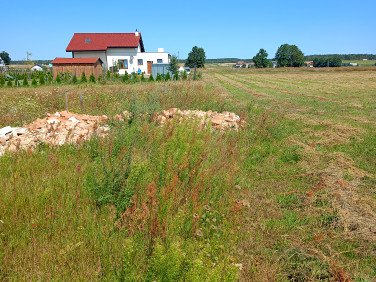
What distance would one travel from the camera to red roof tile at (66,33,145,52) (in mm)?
35500

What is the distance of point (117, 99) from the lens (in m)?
10.9

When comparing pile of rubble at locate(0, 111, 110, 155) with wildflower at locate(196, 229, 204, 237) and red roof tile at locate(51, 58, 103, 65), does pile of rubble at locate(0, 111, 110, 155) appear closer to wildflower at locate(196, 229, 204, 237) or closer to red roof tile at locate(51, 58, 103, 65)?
wildflower at locate(196, 229, 204, 237)

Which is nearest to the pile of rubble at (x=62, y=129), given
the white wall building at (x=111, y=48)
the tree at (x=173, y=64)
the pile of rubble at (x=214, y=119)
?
the pile of rubble at (x=214, y=119)

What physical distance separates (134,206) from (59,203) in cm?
91

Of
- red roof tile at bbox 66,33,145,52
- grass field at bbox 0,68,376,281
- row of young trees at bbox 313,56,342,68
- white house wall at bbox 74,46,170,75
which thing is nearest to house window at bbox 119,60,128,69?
white house wall at bbox 74,46,170,75

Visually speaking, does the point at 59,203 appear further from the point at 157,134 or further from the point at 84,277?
the point at 157,134

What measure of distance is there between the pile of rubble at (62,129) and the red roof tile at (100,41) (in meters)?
30.6

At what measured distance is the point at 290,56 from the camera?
331ft

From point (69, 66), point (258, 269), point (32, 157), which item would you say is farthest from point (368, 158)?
point (69, 66)

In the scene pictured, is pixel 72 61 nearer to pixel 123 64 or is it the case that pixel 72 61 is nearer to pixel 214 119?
pixel 123 64

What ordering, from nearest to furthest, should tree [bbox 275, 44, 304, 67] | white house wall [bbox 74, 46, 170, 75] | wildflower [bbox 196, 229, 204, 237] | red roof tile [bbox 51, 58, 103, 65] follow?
1. wildflower [bbox 196, 229, 204, 237]
2. red roof tile [bbox 51, 58, 103, 65]
3. white house wall [bbox 74, 46, 170, 75]
4. tree [bbox 275, 44, 304, 67]

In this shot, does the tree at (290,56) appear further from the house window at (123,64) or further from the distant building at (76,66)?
the distant building at (76,66)

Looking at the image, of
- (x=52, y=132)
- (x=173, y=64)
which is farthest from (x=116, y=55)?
(x=52, y=132)

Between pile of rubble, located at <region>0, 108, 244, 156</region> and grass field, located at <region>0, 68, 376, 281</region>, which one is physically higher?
pile of rubble, located at <region>0, 108, 244, 156</region>
